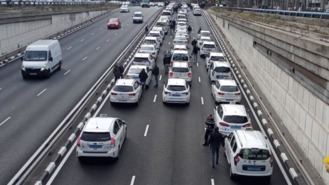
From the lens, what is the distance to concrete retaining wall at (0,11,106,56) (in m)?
45.8

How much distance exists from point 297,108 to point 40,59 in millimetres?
21642

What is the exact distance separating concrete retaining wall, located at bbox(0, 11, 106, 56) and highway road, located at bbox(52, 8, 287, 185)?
19514mm

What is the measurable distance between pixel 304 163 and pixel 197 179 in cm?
450

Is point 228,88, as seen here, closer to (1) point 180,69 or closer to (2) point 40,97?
(1) point 180,69

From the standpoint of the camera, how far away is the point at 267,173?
1850 centimetres

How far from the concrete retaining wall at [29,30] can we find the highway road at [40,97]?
3.16m

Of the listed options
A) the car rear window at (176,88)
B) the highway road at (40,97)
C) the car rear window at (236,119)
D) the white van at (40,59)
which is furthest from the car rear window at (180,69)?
the car rear window at (236,119)

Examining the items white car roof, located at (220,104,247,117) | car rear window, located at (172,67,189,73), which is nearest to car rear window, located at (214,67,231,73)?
car rear window, located at (172,67,189,73)

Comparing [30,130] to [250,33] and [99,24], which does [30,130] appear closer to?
[250,33]

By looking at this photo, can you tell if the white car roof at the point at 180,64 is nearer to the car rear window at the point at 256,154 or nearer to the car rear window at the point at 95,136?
the car rear window at the point at 95,136

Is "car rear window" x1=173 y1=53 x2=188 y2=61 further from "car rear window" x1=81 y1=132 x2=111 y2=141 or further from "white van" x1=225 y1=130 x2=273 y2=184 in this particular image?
"white van" x1=225 y1=130 x2=273 y2=184

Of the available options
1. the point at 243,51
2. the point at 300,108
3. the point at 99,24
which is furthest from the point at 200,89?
the point at 99,24

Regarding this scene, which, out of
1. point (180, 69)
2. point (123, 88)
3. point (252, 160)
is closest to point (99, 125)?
point (252, 160)

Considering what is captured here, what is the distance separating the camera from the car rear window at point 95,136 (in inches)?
786
